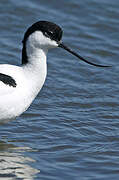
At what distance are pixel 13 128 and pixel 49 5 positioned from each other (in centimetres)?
468

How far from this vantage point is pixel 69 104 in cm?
834

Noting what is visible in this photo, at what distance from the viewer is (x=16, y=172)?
627cm

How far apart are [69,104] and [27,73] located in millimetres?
1704

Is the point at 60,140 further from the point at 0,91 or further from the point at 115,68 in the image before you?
the point at 115,68

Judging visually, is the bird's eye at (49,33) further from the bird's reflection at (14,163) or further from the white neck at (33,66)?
the bird's reflection at (14,163)

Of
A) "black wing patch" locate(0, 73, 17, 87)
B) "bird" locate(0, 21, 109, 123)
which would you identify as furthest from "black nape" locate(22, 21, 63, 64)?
"black wing patch" locate(0, 73, 17, 87)

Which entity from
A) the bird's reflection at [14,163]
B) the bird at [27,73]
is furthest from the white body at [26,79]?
the bird's reflection at [14,163]

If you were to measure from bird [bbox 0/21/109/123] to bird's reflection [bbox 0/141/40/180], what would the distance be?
16.1 inches

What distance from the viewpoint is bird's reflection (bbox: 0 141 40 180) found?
20.4ft

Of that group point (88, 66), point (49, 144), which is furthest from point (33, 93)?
point (88, 66)

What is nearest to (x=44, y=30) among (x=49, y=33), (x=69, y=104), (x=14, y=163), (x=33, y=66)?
(x=49, y=33)

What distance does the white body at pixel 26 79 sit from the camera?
658 cm

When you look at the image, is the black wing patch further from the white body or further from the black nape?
the black nape

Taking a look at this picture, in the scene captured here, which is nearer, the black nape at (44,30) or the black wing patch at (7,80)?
the black wing patch at (7,80)
